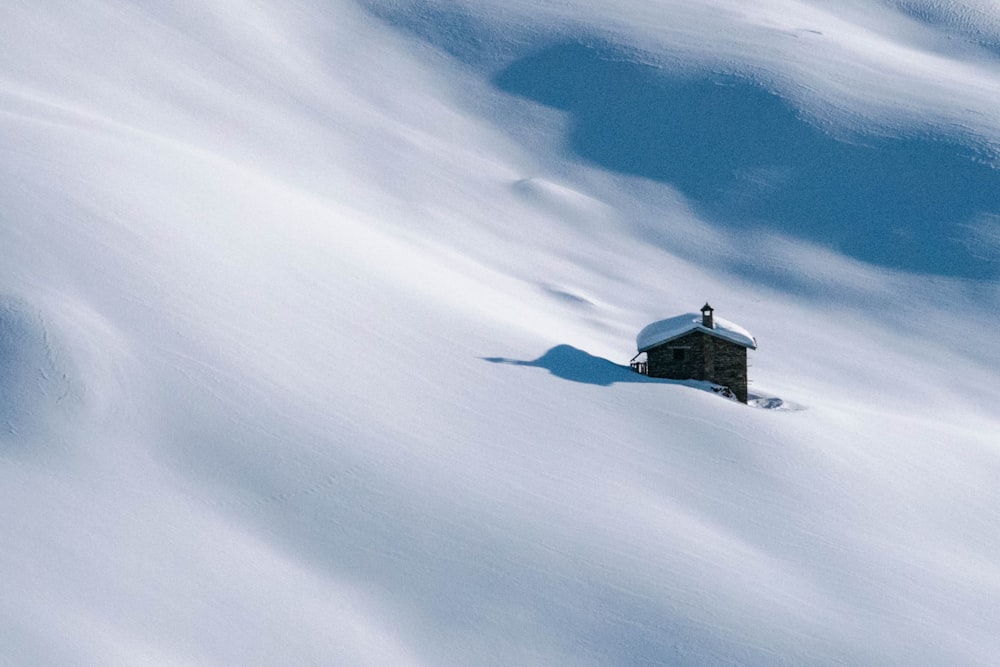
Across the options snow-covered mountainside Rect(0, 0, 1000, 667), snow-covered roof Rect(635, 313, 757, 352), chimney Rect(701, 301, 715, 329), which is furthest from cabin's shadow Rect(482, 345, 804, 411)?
chimney Rect(701, 301, 715, 329)

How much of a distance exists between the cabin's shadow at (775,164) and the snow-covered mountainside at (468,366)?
15cm

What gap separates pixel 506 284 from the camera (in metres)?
42.1

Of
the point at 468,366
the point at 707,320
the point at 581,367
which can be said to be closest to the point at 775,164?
the point at 707,320

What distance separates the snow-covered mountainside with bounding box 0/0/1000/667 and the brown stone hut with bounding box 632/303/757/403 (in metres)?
0.76

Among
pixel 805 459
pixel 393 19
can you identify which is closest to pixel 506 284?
pixel 805 459

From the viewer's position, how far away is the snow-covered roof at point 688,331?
3362 centimetres

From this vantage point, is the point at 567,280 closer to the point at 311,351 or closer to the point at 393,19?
the point at 311,351

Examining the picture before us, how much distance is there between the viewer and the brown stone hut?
1326 inches

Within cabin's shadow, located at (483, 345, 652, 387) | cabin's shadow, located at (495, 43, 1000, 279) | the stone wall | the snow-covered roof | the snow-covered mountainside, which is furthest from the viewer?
cabin's shadow, located at (495, 43, 1000, 279)

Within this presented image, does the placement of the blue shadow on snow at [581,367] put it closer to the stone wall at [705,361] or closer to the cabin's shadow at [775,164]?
the stone wall at [705,361]

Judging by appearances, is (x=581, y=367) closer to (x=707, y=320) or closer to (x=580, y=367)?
(x=580, y=367)

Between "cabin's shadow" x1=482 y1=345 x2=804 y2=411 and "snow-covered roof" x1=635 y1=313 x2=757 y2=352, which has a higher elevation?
"snow-covered roof" x1=635 y1=313 x2=757 y2=352

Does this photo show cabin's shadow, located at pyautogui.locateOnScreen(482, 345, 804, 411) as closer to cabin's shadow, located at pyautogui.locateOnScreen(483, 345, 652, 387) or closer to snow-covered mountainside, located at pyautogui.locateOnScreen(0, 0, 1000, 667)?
cabin's shadow, located at pyautogui.locateOnScreen(483, 345, 652, 387)

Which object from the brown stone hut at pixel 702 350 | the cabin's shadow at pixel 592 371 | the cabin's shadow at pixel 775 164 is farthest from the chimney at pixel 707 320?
the cabin's shadow at pixel 775 164
